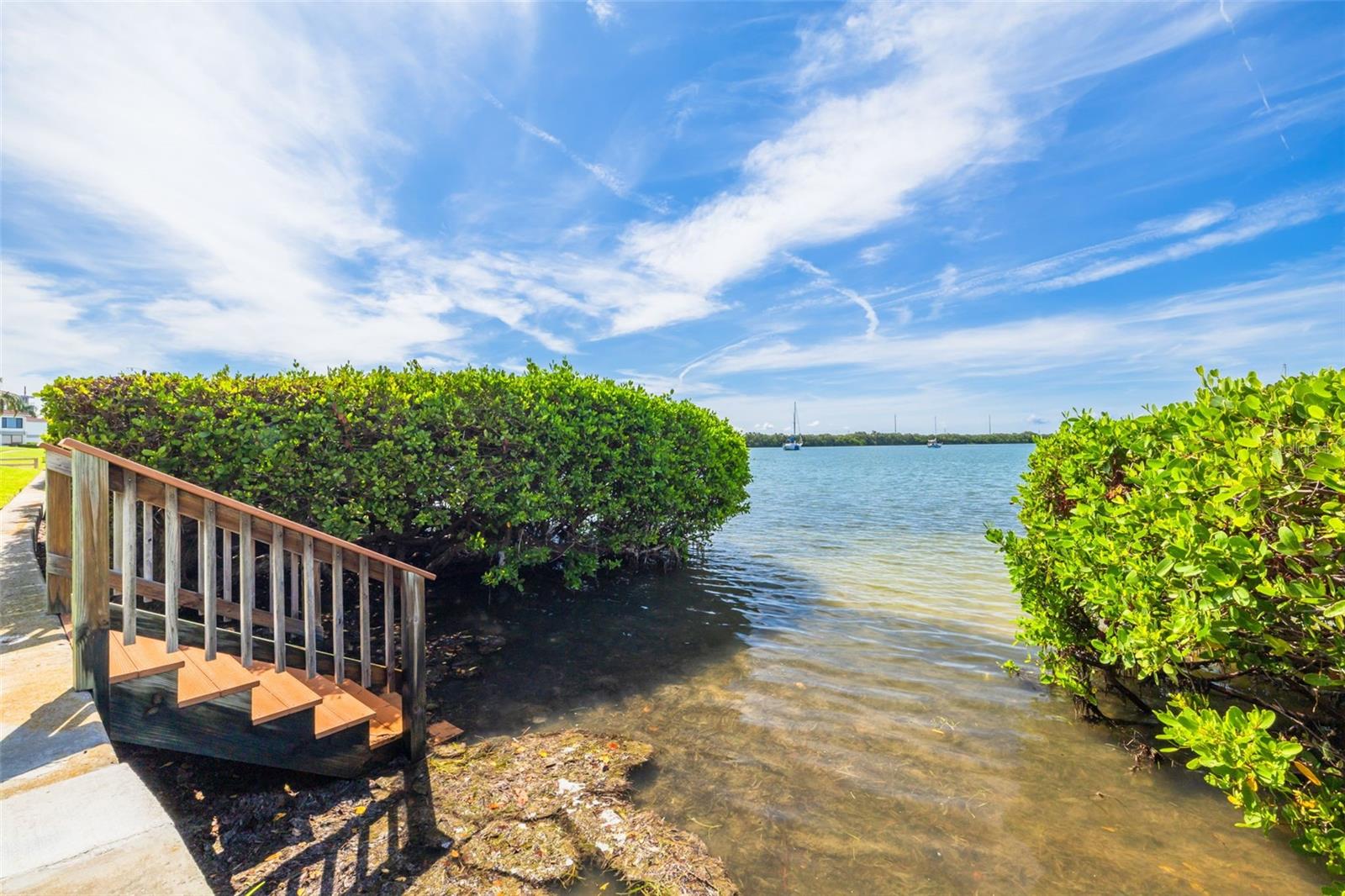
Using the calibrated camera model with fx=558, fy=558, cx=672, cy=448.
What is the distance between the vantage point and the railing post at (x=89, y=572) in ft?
11.2

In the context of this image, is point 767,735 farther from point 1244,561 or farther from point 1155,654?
point 1244,561

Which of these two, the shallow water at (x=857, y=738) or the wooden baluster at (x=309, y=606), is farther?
the wooden baluster at (x=309, y=606)

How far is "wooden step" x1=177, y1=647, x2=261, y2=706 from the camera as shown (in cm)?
354

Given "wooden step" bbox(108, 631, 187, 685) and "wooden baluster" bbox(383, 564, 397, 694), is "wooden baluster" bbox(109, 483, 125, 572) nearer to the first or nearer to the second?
"wooden step" bbox(108, 631, 187, 685)

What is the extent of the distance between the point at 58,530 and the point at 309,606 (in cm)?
192

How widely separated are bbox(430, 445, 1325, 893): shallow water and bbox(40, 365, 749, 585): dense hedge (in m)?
1.25

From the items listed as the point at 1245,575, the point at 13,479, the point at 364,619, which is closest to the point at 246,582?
the point at 364,619

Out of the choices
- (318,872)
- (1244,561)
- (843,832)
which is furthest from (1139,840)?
(318,872)

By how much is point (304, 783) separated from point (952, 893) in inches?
175

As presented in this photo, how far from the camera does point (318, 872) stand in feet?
10.5

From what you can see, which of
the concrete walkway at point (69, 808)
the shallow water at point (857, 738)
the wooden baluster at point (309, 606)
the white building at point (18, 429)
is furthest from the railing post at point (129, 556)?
the white building at point (18, 429)

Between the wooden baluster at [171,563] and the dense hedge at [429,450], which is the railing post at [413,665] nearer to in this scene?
the wooden baluster at [171,563]

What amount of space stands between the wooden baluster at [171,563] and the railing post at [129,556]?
18 cm

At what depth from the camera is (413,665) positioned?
4.39m
